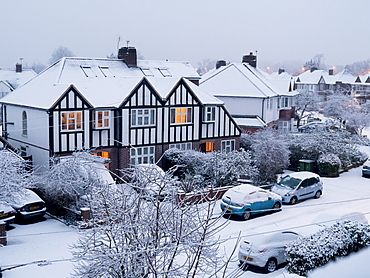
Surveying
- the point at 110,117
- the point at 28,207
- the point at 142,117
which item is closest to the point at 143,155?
the point at 142,117

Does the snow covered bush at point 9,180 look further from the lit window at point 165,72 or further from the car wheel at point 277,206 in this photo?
the lit window at point 165,72

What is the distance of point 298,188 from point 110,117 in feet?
35.1

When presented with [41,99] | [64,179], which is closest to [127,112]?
[41,99]

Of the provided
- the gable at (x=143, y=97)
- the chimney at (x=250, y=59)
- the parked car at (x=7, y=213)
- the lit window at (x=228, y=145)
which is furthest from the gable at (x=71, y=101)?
the chimney at (x=250, y=59)

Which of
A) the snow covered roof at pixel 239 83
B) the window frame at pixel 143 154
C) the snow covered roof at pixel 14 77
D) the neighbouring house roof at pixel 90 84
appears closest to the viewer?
the neighbouring house roof at pixel 90 84

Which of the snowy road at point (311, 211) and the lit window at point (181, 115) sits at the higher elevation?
the lit window at point (181, 115)

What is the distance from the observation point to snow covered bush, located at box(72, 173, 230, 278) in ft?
26.3

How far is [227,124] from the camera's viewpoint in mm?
30781

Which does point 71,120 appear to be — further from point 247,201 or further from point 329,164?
point 329,164

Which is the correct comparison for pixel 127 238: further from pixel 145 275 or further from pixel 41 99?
pixel 41 99

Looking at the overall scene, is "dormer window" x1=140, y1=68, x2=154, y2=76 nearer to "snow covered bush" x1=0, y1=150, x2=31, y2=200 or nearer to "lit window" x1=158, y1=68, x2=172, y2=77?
"lit window" x1=158, y1=68, x2=172, y2=77

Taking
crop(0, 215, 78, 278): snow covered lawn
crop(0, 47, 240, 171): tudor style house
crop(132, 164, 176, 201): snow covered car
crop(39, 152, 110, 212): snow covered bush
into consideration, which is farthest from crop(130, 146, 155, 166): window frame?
crop(132, 164, 176, 201): snow covered car

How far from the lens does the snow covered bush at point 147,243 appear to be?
26.3 ft

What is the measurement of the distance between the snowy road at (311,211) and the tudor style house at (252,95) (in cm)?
1062
